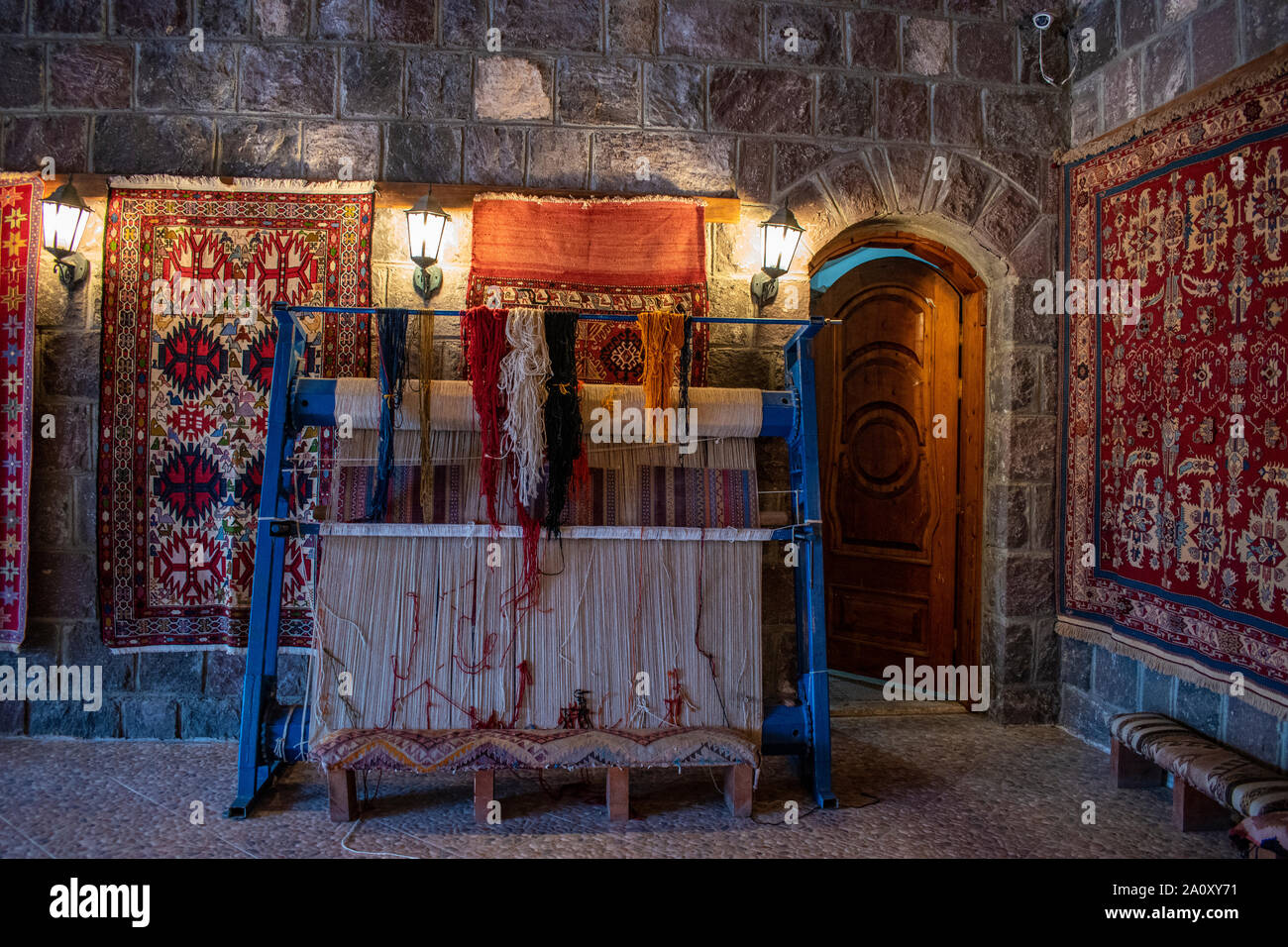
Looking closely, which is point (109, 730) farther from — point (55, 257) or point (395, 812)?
point (55, 257)

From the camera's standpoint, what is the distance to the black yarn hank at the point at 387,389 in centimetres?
296

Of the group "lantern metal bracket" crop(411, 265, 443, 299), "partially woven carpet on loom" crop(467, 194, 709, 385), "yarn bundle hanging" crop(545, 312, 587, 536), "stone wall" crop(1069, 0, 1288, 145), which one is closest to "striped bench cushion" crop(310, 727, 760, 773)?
"yarn bundle hanging" crop(545, 312, 587, 536)

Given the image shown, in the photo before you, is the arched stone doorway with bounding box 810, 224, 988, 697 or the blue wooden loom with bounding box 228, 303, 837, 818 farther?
the arched stone doorway with bounding box 810, 224, 988, 697

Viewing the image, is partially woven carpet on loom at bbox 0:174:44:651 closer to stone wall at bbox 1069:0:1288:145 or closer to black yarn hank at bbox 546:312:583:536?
black yarn hank at bbox 546:312:583:536

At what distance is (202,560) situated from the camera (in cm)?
358

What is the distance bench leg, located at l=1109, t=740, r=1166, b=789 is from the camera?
322 centimetres

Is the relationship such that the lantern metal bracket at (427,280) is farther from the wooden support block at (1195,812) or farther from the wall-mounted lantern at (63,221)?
the wooden support block at (1195,812)

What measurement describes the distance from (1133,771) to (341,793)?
9.63 feet

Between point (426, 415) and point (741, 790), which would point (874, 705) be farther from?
point (426, 415)

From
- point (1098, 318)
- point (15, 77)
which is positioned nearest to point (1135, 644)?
point (1098, 318)

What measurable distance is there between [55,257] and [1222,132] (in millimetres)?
4581

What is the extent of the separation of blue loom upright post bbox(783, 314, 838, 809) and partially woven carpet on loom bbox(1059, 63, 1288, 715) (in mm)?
1384

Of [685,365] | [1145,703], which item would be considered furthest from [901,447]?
[685,365]

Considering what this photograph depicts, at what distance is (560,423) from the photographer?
2.99 metres
